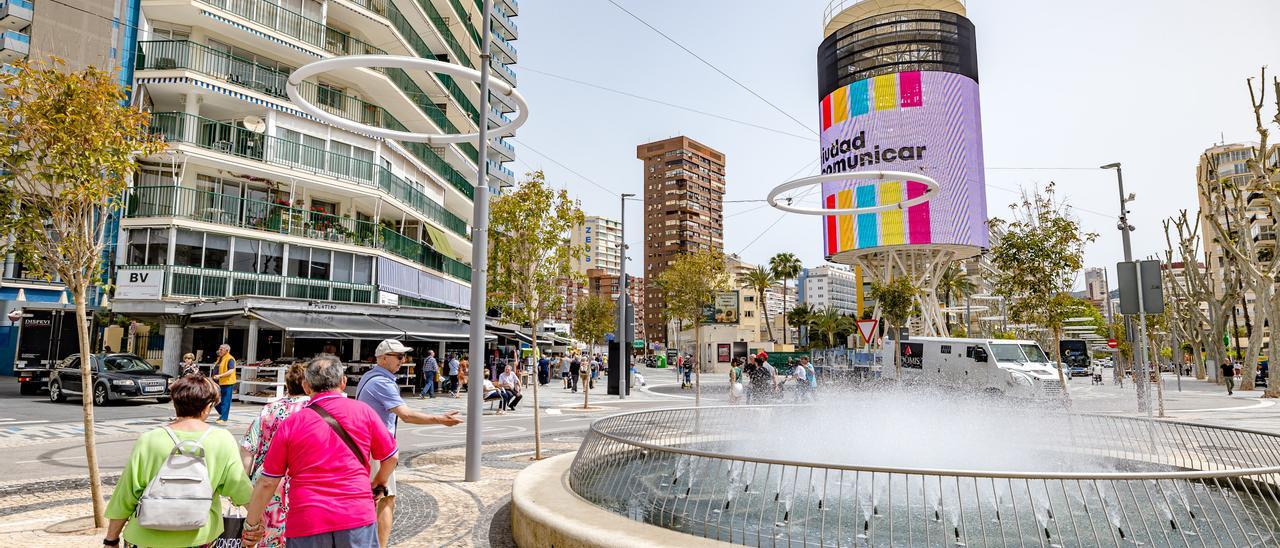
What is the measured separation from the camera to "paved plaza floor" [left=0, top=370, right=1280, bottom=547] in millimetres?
6441

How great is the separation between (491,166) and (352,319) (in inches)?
1622

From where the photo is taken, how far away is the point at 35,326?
982 inches

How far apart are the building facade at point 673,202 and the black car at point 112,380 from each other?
13150 centimetres

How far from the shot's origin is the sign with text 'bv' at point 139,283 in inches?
858

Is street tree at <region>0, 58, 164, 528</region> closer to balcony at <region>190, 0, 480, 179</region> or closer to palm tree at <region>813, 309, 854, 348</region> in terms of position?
balcony at <region>190, 0, 480, 179</region>

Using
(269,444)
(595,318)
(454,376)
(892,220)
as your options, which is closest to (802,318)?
(892,220)

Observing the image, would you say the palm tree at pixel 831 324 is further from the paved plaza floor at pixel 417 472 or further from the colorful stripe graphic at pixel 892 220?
the paved plaza floor at pixel 417 472

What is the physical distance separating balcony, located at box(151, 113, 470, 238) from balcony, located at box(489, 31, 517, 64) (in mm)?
36217

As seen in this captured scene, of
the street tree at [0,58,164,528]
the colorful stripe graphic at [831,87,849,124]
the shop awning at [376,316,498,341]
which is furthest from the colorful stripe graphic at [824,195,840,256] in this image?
the street tree at [0,58,164,528]

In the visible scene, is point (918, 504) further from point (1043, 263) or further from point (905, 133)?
point (905, 133)

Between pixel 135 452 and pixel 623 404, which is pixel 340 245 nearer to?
pixel 623 404

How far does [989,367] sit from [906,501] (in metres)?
20.7

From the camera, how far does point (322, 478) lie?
359cm

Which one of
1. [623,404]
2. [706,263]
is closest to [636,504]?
[623,404]
